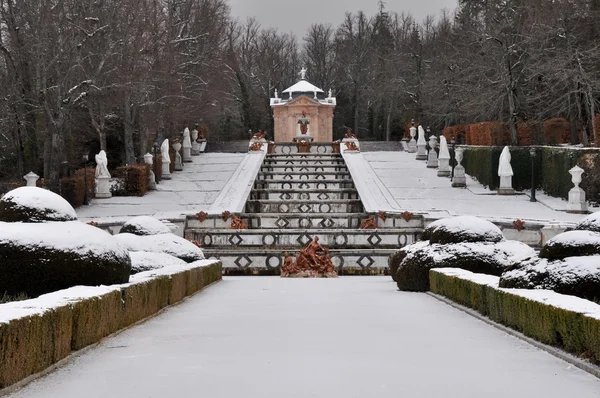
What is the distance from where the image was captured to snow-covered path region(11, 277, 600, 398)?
22.9 feet

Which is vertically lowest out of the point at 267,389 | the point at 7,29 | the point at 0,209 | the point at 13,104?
the point at 267,389

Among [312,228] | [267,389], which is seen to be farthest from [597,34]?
[267,389]

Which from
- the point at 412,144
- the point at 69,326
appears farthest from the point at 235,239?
the point at 412,144

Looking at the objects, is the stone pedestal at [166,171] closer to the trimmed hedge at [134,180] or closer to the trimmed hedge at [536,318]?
the trimmed hedge at [134,180]

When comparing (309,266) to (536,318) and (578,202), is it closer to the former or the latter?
(578,202)

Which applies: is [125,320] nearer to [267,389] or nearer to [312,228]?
[267,389]

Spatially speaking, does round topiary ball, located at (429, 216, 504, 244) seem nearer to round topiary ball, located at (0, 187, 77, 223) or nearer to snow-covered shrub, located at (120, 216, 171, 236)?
snow-covered shrub, located at (120, 216, 171, 236)

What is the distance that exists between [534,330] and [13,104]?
3221 centimetres

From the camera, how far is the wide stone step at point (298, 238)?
29188mm

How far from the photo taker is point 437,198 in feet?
121

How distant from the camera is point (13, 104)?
38.5 m

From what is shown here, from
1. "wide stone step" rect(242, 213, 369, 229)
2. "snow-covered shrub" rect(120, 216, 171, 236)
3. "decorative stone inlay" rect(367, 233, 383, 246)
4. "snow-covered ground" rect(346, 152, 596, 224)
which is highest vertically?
"snow-covered shrub" rect(120, 216, 171, 236)

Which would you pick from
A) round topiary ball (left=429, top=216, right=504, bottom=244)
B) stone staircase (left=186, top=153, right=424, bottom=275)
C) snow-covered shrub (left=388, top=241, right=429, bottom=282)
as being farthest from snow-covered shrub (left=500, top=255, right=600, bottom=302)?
stone staircase (left=186, top=153, right=424, bottom=275)

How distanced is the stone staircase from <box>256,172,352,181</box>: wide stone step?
0.04 meters
